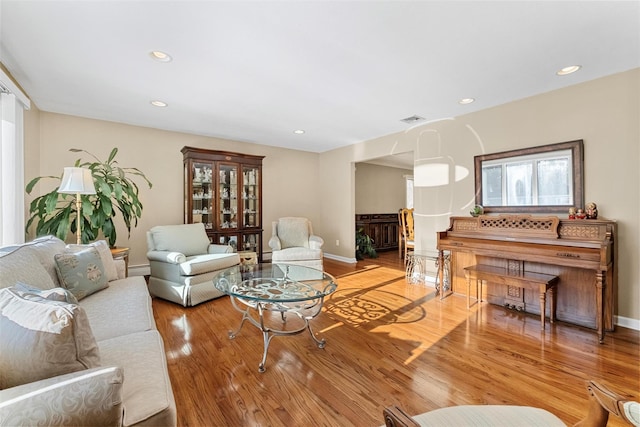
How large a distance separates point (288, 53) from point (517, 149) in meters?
2.79

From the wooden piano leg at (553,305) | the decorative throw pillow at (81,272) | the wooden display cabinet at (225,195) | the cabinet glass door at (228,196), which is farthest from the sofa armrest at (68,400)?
the cabinet glass door at (228,196)

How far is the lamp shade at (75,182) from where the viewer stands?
267 cm

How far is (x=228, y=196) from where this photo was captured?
480 centimetres

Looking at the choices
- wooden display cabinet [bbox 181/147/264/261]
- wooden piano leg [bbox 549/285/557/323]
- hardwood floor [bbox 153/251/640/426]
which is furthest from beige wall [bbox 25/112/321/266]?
wooden piano leg [bbox 549/285/557/323]

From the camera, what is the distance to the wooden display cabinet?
4453 millimetres

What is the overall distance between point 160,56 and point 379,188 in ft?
19.3

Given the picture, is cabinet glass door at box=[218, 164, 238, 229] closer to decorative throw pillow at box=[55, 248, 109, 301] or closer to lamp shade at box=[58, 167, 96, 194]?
lamp shade at box=[58, 167, 96, 194]

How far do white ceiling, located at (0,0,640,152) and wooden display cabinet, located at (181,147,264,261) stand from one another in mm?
1055

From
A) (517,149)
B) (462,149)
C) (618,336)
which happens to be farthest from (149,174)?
(618,336)

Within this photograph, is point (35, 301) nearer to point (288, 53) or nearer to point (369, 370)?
point (369, 370)

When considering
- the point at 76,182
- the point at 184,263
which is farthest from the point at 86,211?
the point at 184,263

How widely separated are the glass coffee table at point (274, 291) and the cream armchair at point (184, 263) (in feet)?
1.69

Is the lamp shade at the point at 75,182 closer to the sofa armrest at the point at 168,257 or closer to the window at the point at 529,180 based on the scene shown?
the sofa armrest at the point at 168,257

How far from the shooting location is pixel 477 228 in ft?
11.2
